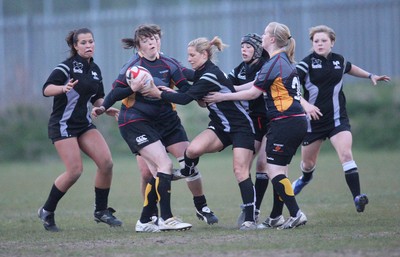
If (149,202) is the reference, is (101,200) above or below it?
below

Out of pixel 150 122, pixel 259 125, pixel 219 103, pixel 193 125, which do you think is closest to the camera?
pixel 219 103

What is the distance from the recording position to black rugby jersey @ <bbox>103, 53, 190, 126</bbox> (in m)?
9.01

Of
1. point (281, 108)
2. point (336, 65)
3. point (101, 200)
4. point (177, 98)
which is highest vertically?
point (336, 65)

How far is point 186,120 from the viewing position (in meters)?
21.2

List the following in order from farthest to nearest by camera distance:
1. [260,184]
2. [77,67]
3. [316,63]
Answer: [316,63] → [77,67] → [260,184]

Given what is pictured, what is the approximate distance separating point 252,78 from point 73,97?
6.86 ft

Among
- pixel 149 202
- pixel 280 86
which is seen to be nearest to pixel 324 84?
pixel 280 86

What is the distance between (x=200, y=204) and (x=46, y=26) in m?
14.6

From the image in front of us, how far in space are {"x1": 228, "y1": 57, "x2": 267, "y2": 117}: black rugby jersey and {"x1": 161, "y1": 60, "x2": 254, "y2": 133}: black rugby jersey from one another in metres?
0.26

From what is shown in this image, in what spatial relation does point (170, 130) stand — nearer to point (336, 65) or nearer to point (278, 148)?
point (278, 148)

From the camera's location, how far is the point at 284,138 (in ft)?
28.2

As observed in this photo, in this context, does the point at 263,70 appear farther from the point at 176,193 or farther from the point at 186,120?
the point at 186,120

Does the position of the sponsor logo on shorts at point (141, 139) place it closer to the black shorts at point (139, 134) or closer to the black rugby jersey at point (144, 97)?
the black shorts at point (139, 134)

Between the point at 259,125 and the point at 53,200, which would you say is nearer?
the point at 259,125
